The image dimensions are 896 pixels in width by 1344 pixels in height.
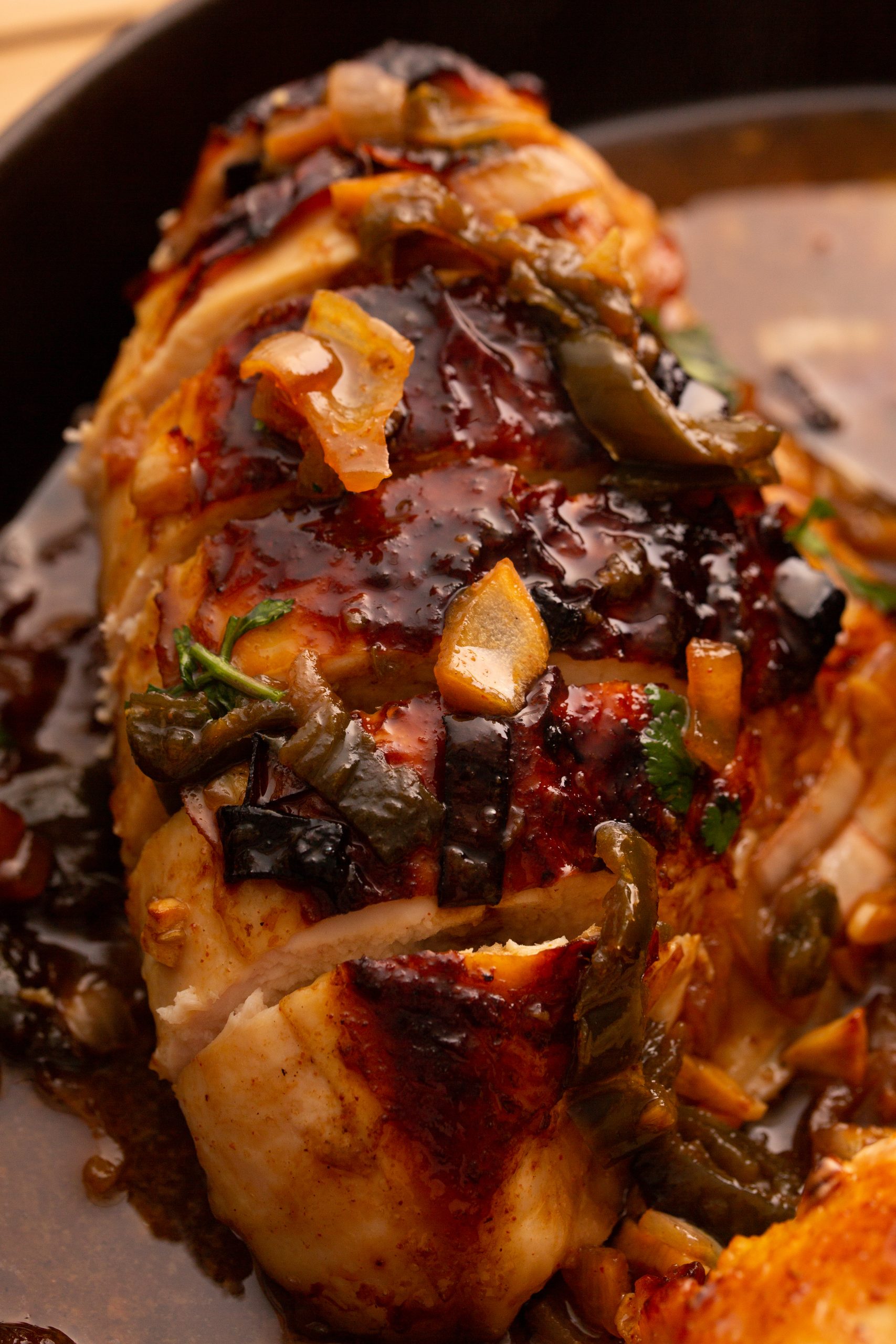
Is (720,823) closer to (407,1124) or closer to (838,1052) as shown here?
(838,1052)

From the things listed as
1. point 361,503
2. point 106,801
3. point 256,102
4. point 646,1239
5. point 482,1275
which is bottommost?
point 646,1239

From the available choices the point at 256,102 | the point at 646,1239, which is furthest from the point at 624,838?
the point at 256,102

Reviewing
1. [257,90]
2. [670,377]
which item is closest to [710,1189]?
[670,377]

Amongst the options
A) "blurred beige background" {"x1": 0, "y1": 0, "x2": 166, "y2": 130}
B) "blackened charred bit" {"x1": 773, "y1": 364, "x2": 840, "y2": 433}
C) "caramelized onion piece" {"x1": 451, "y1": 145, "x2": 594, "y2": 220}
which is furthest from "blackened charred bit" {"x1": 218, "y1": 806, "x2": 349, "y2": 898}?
"blurred beige background" {"x1": 0, "y1": 0, "x2": 166, "y2": 130}

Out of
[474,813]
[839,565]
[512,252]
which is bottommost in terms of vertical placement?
[839,565]

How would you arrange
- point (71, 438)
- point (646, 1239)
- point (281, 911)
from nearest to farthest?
point (281, 911) < point (646, 1239) < point (71, 438)

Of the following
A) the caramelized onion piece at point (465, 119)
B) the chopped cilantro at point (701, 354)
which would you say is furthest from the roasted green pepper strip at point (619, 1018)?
the caramelized onion piece at point (465, 119)

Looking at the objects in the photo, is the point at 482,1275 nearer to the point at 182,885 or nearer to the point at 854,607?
the point at 182,885
